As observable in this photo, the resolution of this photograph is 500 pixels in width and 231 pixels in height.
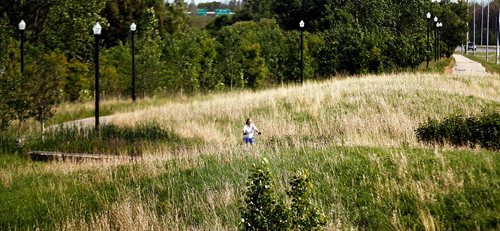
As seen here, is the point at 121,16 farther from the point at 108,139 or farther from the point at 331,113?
the point at 331,113

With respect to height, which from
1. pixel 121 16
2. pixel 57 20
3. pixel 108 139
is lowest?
pixel 108 139

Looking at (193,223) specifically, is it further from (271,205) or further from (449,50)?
(449,50)

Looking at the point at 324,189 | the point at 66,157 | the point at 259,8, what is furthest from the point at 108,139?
the point at 259,8

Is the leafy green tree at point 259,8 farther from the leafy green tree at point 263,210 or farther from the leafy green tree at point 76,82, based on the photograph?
the leafy green tree at point 263,210

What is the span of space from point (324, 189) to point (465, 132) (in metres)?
4.71

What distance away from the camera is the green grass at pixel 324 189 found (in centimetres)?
745

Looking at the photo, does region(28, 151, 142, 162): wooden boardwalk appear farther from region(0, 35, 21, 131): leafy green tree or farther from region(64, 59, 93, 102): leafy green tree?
region(64, 59, 93, 102): leafy green tree

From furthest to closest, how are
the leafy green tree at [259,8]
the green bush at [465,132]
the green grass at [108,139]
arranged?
the leafy green tree at [259,8], the green grass at [108,139], the green bush at [465,132]

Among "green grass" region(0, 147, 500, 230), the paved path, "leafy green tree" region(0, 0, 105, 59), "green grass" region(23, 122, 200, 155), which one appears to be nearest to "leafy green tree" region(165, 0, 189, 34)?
"leafy green tree" region(0, 0, 105, 59)

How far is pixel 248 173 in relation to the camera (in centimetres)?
956

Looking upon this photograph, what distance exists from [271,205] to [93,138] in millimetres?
11222

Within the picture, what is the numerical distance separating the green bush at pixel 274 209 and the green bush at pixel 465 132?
6749mm

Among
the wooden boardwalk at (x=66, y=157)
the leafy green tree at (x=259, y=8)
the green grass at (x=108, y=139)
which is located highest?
the leafy green tree at (x=259, y=8)

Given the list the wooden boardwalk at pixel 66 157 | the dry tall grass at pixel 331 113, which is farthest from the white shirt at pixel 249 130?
the wooden boardwalk at pixel 66 157
